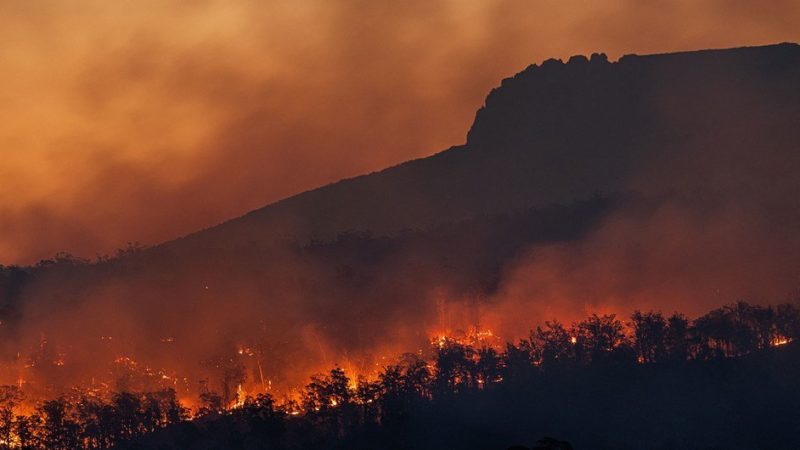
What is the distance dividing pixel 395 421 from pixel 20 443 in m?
65.4

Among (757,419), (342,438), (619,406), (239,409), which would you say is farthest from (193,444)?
(757,419)

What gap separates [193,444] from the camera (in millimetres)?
187000

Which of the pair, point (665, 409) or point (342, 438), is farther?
point (665, 409)

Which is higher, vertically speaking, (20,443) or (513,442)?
(20,443)

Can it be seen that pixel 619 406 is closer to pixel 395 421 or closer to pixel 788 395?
pixel 788 395

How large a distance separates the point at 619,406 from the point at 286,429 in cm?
5950

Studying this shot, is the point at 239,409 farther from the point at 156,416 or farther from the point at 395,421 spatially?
the point at 395,421

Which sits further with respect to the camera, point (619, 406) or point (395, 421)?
point (619, 406)

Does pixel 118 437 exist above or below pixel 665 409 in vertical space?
above

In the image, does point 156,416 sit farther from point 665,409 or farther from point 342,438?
point 665,409

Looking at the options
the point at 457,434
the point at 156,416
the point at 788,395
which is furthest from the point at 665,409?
the point at 156,416

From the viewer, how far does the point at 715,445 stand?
602 feet

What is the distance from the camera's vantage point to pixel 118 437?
19262 cm

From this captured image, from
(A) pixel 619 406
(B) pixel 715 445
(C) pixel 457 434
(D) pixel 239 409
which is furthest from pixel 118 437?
(B) pixel 715 445
